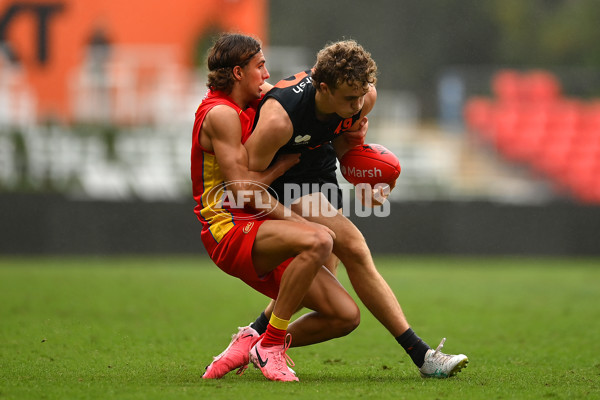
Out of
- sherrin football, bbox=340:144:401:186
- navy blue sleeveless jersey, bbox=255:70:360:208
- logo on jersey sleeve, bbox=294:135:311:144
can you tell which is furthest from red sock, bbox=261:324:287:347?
sherrin football, bbox=340:144:401:186

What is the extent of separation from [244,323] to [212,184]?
2901mm

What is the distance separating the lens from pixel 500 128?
1858cm

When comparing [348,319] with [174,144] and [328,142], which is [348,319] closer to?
[328,142]

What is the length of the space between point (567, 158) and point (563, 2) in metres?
14.4

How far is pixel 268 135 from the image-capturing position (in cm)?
484

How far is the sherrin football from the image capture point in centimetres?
552

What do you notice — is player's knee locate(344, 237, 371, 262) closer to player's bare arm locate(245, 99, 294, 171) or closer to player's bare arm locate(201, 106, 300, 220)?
player's bare arm locate(201, 106, 300, 220)

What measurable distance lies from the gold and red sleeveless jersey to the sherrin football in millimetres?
763

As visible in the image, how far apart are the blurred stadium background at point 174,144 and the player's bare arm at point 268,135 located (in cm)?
970

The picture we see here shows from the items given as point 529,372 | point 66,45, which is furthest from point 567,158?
point 529,372

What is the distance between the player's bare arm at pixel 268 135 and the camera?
191 inches

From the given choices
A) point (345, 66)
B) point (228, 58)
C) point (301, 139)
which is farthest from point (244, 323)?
point (345, 66)

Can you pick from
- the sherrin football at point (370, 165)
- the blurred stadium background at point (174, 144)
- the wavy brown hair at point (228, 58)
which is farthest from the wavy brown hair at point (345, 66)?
the blurred stadium background at point (174, 144)

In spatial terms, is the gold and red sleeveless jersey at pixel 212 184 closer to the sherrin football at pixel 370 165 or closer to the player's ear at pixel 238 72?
the player's ear at pixel 238 72
